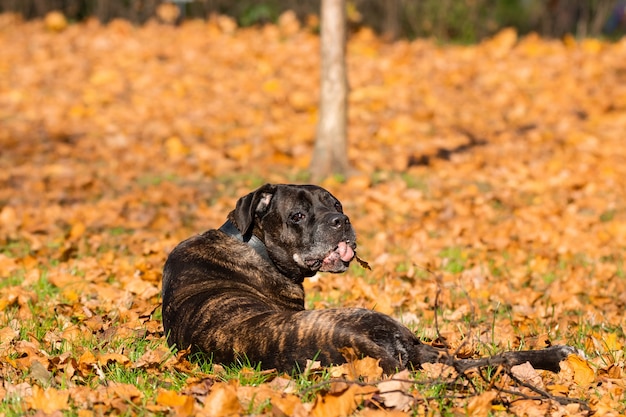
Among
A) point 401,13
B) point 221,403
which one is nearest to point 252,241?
point 221,403

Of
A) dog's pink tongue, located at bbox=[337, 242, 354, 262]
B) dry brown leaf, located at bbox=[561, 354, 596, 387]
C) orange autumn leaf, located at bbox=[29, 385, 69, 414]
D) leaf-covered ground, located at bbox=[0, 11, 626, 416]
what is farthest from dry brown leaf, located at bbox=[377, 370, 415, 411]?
dog's pink tongue, located at bbox=[337, 242, 354, 262]

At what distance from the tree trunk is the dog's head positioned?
6.13 metres

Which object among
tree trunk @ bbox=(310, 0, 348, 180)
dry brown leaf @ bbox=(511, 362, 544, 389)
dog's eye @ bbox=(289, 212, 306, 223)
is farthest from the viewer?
tree trunk @ bbox=(310, 0, 348, 180)

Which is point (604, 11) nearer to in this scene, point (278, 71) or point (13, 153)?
point (278, 71)

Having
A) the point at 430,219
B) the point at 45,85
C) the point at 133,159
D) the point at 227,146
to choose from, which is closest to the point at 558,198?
the point at 430,219

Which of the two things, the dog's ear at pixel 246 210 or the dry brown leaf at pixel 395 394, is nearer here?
the dry brown leaf at pixel 395 394

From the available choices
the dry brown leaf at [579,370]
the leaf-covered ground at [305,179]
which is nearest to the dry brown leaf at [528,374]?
the leaf-covered ground at [305,179]

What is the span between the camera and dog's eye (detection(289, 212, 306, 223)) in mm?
5504

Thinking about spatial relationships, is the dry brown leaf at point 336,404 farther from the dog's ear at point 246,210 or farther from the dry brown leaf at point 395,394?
the dog's ear at point 246,210

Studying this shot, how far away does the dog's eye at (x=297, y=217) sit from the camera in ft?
18.1

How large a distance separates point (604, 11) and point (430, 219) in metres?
13.0

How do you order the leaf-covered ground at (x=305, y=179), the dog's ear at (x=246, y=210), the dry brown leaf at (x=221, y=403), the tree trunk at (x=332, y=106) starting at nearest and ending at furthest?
the dry brown leaf at (x=221, y=403)
the leaf-covered ground at (x=305, y=179)
the dog's ear at (x=246, y=210)
the tree trunk at (x=332, y=106)

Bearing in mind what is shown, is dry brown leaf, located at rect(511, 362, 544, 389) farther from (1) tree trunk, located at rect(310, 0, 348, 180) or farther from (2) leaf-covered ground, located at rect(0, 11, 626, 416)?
(1) tree trunk, located at rect(310, 0, 348, 180)

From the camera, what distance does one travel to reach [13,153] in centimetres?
1293
